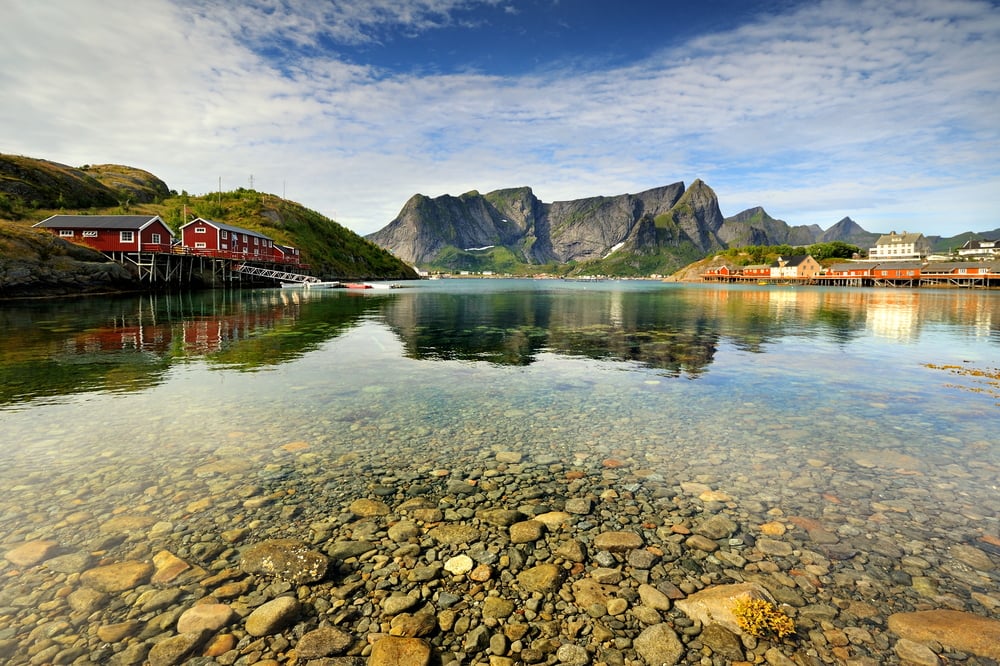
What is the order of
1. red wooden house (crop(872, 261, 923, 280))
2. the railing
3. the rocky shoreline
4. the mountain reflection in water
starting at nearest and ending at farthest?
the rocky shoreline < the mountain reflection in water < the railing < red wooden house (crop(872, 261, 923, 280))

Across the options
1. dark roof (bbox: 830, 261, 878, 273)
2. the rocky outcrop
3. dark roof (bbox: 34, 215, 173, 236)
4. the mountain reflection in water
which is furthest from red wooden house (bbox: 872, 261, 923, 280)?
the rocky outcrop

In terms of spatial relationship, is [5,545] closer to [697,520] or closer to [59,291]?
[697,520]

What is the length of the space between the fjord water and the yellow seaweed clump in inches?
37.1

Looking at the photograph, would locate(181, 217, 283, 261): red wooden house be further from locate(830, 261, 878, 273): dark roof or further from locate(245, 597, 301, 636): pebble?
locate(830, 261, 878, 273): dark roof

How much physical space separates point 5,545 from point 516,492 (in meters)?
8.78

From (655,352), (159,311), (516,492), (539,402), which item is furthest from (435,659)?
(159,311)

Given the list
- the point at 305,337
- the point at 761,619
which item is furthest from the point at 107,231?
the point at 761,619

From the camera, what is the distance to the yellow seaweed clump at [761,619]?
582 cm

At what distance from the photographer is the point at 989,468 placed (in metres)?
11.2

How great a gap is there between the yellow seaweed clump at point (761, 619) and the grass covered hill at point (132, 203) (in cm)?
13081

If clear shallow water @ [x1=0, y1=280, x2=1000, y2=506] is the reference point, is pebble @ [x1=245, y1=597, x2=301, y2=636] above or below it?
below

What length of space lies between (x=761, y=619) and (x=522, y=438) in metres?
7.70

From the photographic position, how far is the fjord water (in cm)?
811

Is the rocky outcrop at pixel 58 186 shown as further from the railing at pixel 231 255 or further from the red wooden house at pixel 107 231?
the railing at pixel 231 255
